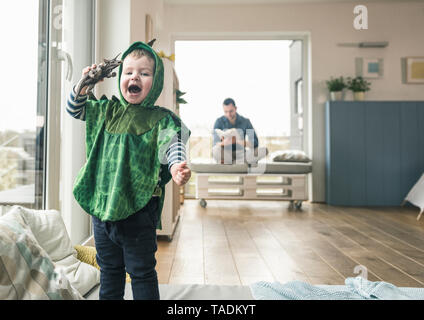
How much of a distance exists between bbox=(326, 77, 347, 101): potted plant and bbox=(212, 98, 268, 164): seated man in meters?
1.05

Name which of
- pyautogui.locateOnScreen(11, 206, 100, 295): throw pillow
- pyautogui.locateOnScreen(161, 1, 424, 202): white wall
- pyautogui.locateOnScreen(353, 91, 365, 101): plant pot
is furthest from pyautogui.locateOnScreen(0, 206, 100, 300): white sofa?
pyautogui.locateOnScreen(353, 91, 365, 101): plant pot

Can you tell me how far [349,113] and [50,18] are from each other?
124 inches

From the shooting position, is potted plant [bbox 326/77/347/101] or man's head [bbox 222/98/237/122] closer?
man's head [bbox 222/98/237/122]

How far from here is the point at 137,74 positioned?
2.11 ft

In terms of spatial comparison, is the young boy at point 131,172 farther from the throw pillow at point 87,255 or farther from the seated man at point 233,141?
the seated man at point 233,141

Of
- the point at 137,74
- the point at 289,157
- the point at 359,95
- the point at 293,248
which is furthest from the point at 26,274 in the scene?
the point at 359,95

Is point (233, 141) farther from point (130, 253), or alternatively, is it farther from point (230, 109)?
point (130, 253)

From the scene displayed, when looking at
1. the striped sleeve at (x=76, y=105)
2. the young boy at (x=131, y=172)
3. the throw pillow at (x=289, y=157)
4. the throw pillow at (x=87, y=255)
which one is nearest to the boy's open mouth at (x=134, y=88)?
the young boy at (x=131, y=172)

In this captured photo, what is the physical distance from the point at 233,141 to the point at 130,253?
271cm

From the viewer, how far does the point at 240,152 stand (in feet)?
10.9

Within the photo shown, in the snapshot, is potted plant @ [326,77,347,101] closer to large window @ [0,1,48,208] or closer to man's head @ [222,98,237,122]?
man's head @ [222,98,237,122]

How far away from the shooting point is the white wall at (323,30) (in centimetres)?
377

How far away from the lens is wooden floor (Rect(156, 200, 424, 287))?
144 cm
